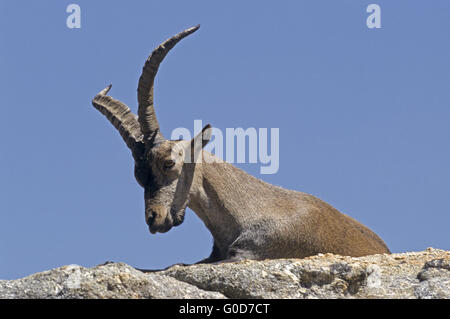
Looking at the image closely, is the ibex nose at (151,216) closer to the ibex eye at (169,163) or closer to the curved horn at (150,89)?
the ibex eye at (169,163)

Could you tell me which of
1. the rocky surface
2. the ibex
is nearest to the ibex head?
the ibex

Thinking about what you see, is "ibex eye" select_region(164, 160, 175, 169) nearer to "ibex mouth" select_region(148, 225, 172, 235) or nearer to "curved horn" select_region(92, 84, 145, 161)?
"curved horn" select_region(92, 84, 145, 161)

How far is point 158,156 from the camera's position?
14.6 m

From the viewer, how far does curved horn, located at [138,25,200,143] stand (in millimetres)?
15078

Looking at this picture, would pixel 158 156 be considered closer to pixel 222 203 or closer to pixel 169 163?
pixel 169 163

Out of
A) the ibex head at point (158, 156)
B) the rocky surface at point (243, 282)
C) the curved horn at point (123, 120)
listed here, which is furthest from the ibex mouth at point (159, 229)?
the rocky surface at point (243, 282)

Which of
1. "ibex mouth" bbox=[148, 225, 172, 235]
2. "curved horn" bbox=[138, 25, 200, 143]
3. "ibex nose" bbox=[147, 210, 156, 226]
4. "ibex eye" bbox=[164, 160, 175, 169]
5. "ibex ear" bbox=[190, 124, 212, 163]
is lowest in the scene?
"ibex mouth" bbox=[148, 225, 172, 235]

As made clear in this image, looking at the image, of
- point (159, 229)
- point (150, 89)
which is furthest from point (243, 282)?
point (150, 89)

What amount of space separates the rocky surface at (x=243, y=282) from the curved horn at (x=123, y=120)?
4.25 metres

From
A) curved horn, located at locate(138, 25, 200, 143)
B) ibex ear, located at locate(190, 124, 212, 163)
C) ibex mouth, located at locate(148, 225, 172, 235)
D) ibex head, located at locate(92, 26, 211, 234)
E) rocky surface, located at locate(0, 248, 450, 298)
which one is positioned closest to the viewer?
rocky surface, located at locate(0, 248, 450, 298)

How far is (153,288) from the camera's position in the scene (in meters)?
9.48
